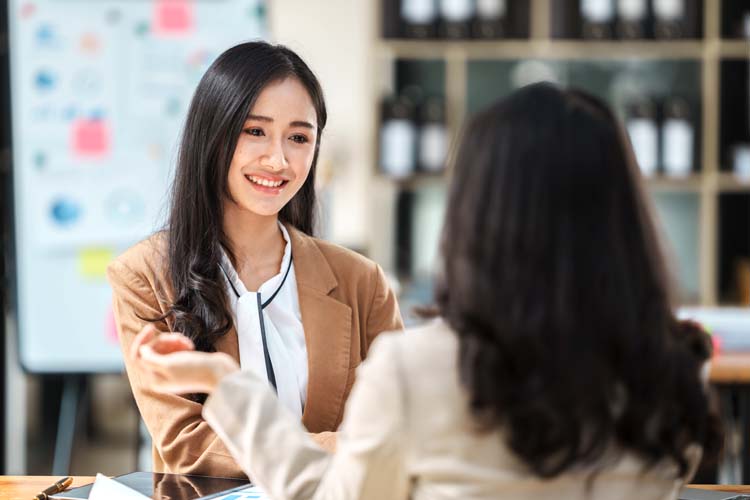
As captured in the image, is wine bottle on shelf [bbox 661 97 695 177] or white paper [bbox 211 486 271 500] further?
wine bottle on shelf [bbox 661 97 695 177]

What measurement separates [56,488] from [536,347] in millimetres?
855

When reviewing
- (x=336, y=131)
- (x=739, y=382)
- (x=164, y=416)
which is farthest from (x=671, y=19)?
(x=164, y=416)

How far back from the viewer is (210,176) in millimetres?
1814

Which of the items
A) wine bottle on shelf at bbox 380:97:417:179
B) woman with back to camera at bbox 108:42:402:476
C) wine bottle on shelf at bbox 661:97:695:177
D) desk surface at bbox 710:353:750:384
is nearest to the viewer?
woman with back to camera at bbox 108:42:402:476

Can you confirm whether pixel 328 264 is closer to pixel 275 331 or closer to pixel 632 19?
pixel 275 331

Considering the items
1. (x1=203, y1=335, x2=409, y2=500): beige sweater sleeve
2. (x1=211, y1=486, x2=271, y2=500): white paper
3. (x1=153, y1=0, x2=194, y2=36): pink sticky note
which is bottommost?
(x1=211, y1=486, x2=271, y2=500): white paper

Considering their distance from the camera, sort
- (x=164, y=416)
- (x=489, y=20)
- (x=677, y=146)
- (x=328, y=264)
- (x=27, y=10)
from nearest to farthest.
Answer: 1. (x=164, y=416)
2. (x=328, y=264)
3. (x=27, y=10)
4. (x=677, y=146)
5. (x=489, y=20)

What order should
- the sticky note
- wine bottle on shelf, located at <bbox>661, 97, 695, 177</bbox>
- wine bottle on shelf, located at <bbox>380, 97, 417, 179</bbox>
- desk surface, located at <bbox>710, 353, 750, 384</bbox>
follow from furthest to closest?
wine bottle on shelf, located at <bbox>380, 97, 417, 179</bbox> < wine bottle on shelf, located at <bbox>661, 97, 695, 177</bbox> < the sticky note < desk surface, located at <bbox>710, 353, 750, 384</bbox>

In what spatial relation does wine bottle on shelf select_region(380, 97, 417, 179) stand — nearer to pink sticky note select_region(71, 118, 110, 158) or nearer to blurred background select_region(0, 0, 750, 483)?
blurred background select_region(0, 0, 750, 483)

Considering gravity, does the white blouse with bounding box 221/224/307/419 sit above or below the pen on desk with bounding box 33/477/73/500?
above

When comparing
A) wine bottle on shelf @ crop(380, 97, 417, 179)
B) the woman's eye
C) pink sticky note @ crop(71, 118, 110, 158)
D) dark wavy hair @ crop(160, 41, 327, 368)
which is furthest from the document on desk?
wine bottle on shelf @ crop(380, 97, 417, 179)

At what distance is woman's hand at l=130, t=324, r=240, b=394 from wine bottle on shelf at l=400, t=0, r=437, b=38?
3133 mm

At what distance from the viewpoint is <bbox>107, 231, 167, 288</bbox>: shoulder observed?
1771 millimetres

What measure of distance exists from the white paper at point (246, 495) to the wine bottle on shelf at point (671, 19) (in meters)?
3.22
